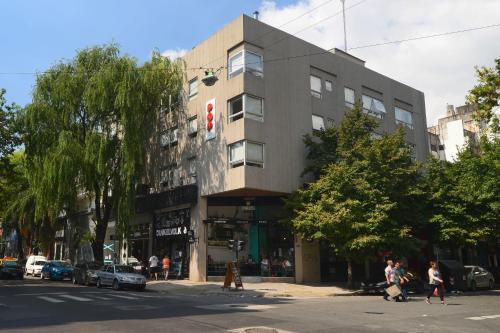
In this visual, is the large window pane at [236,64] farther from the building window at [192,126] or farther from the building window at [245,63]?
the building window at [192,126]

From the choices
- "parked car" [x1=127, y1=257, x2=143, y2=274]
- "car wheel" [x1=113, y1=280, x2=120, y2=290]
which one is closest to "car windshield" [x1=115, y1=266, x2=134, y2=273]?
"car wheel" [x1=113, y1=280, x2=120, y2=290]

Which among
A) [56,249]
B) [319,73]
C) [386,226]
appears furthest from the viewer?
[56,249]

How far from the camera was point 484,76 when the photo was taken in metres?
21.1

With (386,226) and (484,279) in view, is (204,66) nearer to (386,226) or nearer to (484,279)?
(386,226)

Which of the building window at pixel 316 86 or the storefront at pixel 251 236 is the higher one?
the building window at pixel 316 86

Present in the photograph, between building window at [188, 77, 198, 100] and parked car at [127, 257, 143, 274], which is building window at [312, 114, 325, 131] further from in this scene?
parked car at [127, 257, 143, 274]

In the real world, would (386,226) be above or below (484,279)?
above

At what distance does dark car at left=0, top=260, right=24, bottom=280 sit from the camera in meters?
33.5

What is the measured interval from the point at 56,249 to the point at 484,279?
4218 centimetres

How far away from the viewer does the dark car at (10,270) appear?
1318 inches

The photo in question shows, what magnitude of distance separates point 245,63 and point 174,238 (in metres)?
12.3

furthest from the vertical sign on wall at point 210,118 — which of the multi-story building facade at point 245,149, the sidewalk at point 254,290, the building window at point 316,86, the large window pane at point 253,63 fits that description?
the sidewalk at point 254,290

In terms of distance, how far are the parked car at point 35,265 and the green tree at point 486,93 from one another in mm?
33470

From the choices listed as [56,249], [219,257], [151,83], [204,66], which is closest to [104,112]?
[151,83]
